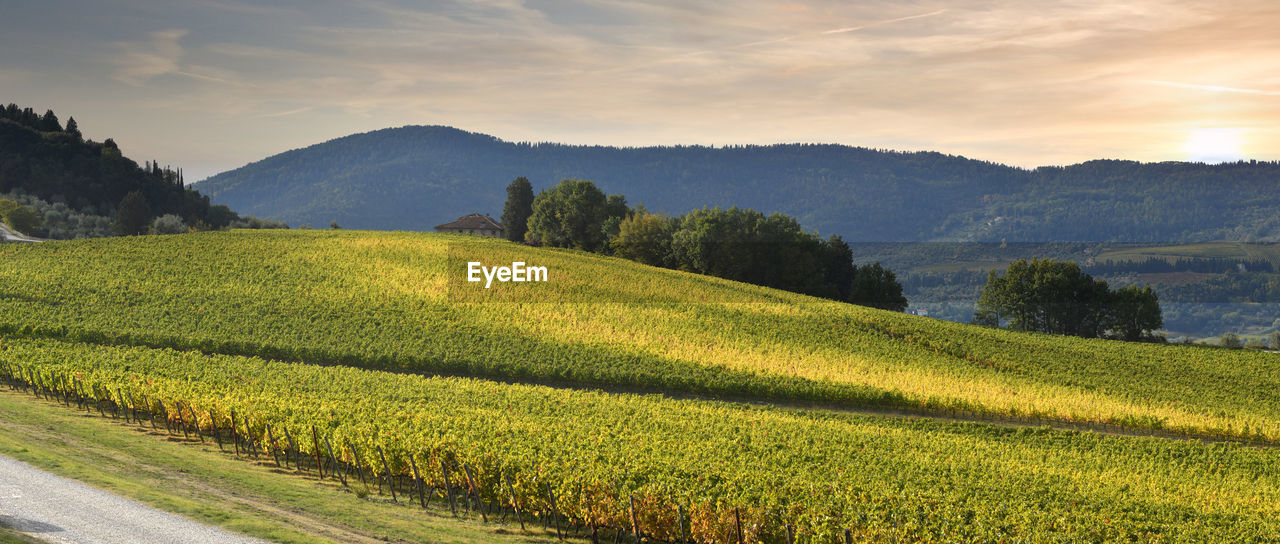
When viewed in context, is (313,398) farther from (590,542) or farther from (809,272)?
(809,272)

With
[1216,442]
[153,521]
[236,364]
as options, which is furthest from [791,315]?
[153,521]

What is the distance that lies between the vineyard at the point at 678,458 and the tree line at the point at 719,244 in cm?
6466

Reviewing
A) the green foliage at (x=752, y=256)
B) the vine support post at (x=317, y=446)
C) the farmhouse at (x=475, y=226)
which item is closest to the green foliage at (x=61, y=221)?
the farmhouse at (x=475, y=226)

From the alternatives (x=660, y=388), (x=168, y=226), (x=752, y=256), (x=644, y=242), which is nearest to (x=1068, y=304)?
(x=752, y=256)

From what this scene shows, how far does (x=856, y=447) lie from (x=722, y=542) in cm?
1417

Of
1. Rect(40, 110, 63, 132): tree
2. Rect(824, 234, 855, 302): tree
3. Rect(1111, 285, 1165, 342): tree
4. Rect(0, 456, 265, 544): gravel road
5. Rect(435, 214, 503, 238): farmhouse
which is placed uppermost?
Rect(40, 110, 63, 132): tree

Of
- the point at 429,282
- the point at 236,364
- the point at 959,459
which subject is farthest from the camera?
the point at 429,282

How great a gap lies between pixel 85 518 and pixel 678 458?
15890 millimetres

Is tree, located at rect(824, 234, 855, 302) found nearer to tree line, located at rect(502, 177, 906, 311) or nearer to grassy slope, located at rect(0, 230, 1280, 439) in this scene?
tree line, located at rect(502, 177, 906, 311)

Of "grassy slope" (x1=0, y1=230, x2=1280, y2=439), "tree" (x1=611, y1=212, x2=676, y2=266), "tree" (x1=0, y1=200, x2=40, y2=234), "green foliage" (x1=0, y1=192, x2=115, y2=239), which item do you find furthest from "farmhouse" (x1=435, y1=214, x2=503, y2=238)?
"grassy slope" (x1=0, y1=230, x2=1280, y2=439)

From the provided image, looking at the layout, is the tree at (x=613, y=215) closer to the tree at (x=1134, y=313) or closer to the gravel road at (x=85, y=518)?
the tree at (x=1134, y=313)

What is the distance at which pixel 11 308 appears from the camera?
5803 cm

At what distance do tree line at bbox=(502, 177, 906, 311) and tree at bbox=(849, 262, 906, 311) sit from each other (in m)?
0.13

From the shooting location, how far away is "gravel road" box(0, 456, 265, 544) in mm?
18734
